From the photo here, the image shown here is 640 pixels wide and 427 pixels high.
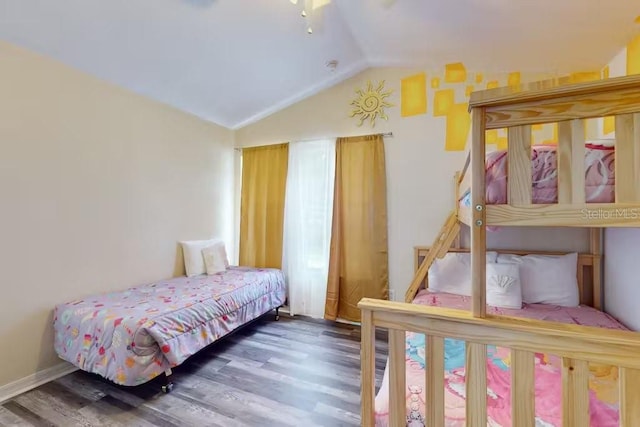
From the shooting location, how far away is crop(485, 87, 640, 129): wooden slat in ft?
2.62

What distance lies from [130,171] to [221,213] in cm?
127

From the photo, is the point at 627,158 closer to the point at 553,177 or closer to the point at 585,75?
the point at 553,177

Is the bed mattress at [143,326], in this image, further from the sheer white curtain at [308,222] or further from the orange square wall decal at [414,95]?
the orange square wall decal at [414,95]

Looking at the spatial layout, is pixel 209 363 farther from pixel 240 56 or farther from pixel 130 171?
Result: pixel 240 56

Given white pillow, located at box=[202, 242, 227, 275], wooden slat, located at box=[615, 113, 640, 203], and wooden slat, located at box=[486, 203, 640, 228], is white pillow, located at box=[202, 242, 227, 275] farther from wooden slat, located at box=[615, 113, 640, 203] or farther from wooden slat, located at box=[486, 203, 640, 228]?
wooden slat, located at box=[615, 113, 640, 203]

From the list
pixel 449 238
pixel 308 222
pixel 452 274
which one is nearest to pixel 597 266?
pixel 452 274

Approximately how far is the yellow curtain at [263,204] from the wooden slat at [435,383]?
2764 millimetres

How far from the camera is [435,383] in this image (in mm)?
914

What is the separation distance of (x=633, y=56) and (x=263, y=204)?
3.47m

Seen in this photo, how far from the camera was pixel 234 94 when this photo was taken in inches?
124

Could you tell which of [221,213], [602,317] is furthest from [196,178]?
[602,317]

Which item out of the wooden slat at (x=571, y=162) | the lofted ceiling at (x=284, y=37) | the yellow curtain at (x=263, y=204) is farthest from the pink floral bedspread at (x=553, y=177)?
the yellow curtain at (x=263, y=204)

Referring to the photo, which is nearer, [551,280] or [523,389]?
[523,389]

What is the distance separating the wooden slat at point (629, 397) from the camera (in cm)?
75
